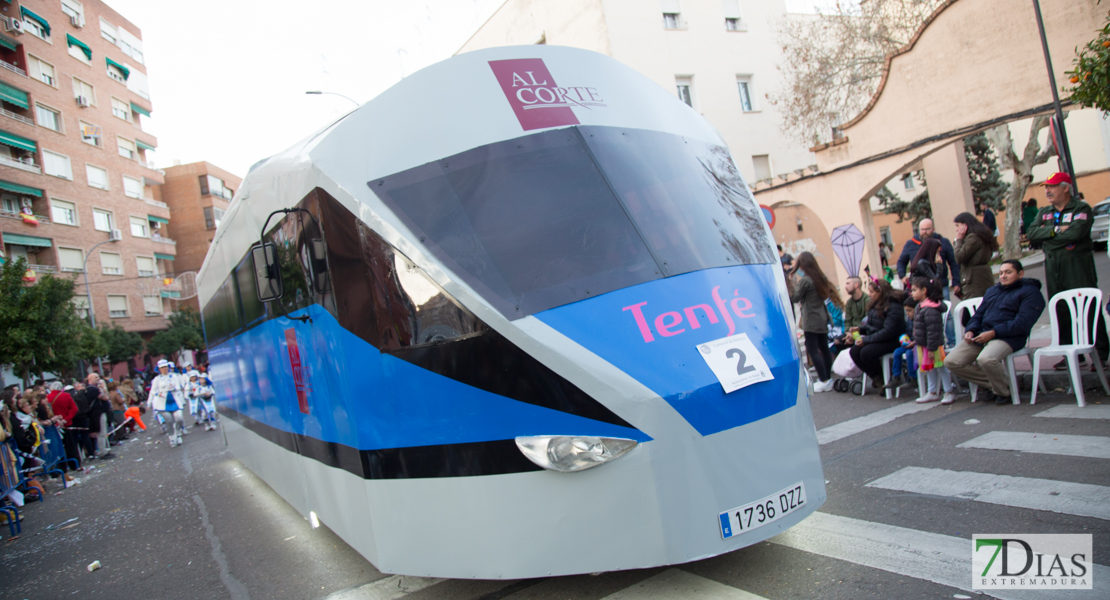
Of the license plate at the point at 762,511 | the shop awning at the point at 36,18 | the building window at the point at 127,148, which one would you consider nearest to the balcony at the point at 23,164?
the shop awning at the point at 36,18

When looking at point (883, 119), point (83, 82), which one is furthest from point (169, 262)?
point (883, 119)

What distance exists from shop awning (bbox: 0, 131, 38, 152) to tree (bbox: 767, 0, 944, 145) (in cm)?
3848

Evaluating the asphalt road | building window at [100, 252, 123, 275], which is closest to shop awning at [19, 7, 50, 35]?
building window at [100, 252, 123, 275]

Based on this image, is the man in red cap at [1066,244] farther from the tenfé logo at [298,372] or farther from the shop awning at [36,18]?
the shop awning at [36,18]

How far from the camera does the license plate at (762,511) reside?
336cm

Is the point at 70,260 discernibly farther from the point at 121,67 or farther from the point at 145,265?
the point at 121,67

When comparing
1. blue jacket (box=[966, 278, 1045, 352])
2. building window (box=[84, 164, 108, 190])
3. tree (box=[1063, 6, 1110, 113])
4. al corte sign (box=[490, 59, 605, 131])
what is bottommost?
blue jacket (box=[966, 278, 1045, 352])

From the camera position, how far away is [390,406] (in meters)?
3.76

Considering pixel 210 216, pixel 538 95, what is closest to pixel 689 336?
pixel 538 95

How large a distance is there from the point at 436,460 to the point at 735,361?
159 centimetres

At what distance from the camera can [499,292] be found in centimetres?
353

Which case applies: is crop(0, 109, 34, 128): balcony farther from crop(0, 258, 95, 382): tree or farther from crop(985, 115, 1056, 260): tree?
crop(985, 115, 1056, 260): tree

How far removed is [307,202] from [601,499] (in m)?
2.47

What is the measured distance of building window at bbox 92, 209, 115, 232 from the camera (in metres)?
43.6
